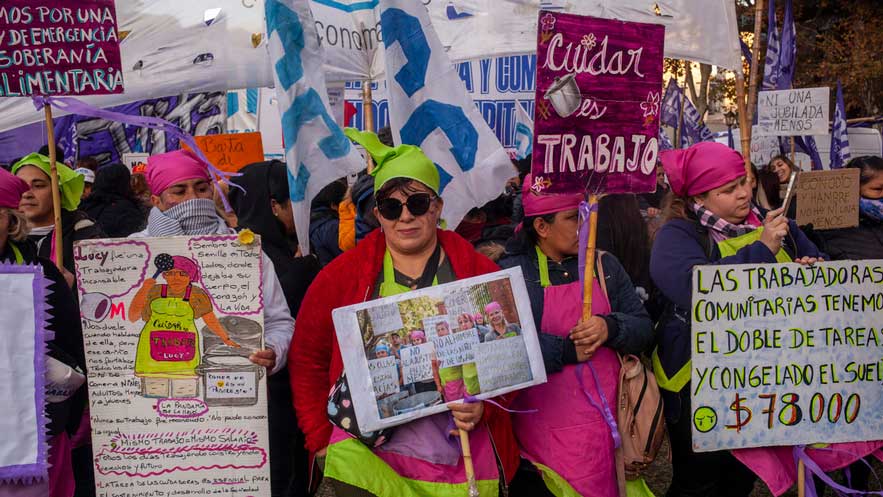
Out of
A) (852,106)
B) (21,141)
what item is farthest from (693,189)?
(852,106)

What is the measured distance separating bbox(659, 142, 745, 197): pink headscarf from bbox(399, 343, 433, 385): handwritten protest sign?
1.53m

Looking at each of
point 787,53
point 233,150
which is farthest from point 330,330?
point 787,53

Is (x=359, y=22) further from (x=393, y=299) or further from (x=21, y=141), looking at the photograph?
(x=21, y=141)

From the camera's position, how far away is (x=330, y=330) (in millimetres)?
3273

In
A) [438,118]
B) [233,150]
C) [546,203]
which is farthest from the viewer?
[233,150]

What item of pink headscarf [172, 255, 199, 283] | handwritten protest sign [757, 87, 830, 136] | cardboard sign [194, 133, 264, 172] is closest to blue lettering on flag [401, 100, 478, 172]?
pink headscarf [172, 255, 199, 283]

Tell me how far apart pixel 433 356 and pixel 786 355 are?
1.55 metres

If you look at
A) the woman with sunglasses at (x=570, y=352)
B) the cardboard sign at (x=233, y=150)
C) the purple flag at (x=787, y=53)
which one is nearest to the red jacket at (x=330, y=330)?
the woman with sunglasses at (x=570, y=352)

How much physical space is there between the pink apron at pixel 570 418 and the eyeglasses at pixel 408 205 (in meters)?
0.71

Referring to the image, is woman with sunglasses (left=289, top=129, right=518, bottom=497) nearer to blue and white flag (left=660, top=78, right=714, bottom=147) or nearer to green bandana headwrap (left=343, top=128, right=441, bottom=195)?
green bandana headwrap (left=343, top=128, right=441, bottom=195)

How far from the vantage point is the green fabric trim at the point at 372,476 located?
296 centimetres

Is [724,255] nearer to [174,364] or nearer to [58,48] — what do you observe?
[174,364]

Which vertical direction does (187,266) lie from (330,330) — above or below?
above

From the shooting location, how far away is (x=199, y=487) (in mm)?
3254
